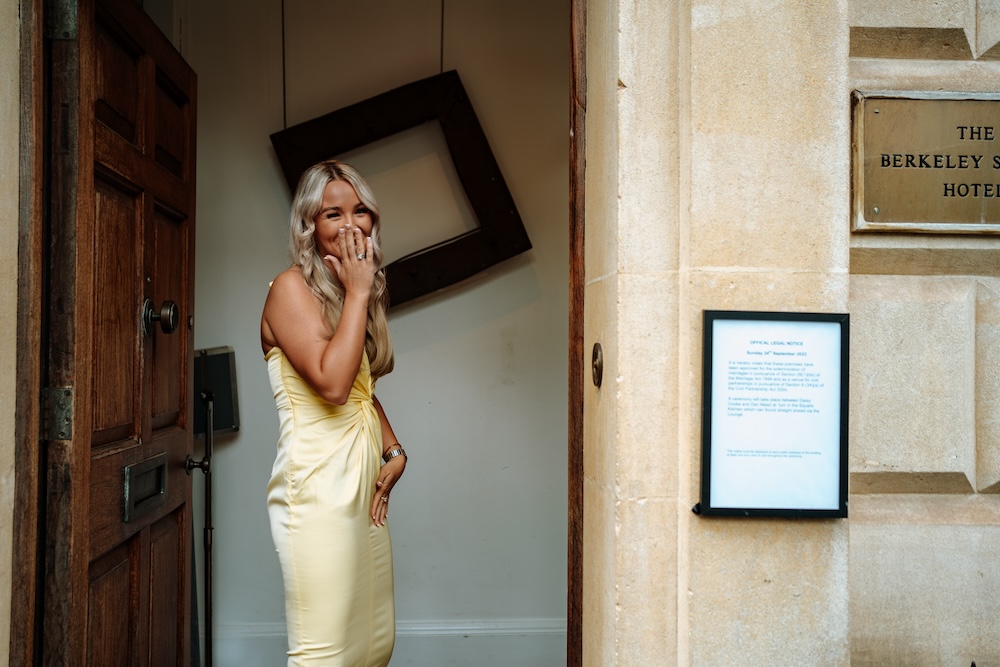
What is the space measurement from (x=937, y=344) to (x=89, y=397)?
6.36ft

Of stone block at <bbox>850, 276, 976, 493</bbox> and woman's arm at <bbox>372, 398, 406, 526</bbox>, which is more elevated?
stone block at <bbox>850, 276, 976, 493</bbox>

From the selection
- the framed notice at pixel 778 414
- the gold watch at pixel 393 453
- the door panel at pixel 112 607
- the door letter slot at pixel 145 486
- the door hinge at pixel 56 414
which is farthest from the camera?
the gold watch at pixel 393 453

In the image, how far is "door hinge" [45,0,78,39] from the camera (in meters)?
1.90

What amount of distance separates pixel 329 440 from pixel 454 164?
5.90ft

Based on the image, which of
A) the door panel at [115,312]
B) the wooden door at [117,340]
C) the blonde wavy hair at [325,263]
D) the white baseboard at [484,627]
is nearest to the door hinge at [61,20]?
the wooden door at [117,340]

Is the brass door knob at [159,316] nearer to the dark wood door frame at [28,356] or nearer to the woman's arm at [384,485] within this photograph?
the dark wood door frame at [28,356]

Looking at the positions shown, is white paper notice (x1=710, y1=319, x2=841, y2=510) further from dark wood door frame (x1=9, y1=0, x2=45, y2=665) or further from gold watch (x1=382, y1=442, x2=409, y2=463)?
dark wood door frame (x1=9, y1=0, x2=45, y2=665)

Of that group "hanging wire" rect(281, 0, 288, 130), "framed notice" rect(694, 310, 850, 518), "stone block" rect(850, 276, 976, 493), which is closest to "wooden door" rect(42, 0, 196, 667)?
"hanging wire" rect(281, 0, 288, 130)

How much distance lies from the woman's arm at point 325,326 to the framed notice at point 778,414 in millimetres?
940

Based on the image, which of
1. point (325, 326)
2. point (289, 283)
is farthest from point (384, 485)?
point (289, 283)

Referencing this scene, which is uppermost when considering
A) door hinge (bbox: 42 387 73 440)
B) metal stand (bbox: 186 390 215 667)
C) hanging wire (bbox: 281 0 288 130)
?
hanging wire (bbox: 281 0 288 130)

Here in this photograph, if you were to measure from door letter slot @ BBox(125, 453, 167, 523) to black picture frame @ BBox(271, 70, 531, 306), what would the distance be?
140cm

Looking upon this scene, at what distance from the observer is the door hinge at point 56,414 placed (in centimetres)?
186

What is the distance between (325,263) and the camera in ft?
7.46
